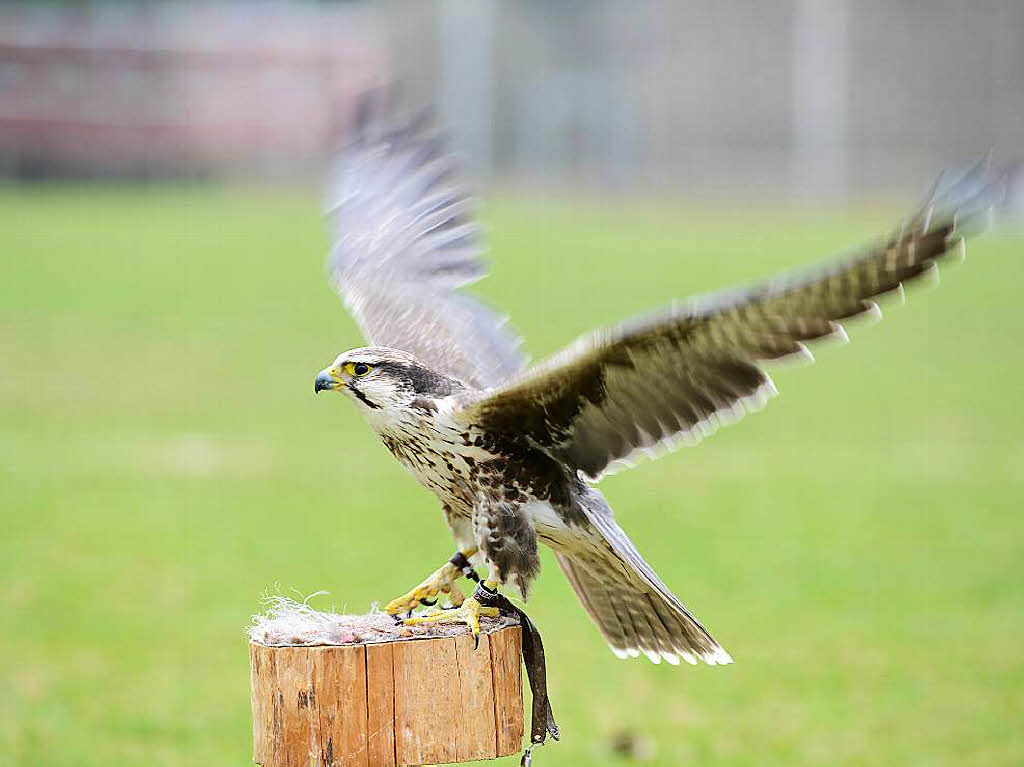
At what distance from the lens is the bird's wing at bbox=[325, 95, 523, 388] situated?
504 centimetres

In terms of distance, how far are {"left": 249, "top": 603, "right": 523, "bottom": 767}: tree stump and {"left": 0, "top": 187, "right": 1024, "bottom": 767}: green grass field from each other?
2.51m

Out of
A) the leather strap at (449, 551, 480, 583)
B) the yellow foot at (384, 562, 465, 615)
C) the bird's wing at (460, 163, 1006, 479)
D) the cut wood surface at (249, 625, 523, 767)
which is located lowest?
the cut wood surface at (249, 625, 523, 767)

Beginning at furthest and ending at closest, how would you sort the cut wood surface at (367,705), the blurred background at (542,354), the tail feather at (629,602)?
the blurred background at (542,354) < the tail feather at (629,602) < the cut wood surface at (367,705)

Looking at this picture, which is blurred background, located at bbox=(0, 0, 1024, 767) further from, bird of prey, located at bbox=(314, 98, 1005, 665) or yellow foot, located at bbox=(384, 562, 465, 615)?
yellow foot, located at bbox=(384, 562, 465, 615)

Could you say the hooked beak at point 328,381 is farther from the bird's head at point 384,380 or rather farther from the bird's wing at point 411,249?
the bird's wing at point 411,249

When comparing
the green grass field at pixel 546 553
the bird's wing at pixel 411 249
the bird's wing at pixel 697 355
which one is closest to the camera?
the bird's wing at pixel 697 355

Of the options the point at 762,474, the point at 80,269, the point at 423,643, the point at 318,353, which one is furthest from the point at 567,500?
the point at 80,269

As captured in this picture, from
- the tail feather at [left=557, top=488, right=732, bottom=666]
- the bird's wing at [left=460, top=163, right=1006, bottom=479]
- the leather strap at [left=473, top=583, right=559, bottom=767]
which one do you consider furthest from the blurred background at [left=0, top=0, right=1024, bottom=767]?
the leather strap at [left=473, top=583, right=559, bottom=767]

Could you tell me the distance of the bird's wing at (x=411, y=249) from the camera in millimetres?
5039

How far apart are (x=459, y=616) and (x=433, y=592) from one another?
0.91 feet

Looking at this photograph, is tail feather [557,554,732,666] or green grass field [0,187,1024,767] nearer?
tail feather [557,554,732,666]

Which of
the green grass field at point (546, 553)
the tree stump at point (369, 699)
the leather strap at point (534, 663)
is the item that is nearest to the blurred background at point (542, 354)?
the green grass field at point (546, 553)

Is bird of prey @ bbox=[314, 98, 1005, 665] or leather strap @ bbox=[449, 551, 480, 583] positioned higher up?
bird of prey @ bbox=[314, 98, 1005, 665]

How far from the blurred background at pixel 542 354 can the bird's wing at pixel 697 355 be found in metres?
0.21
